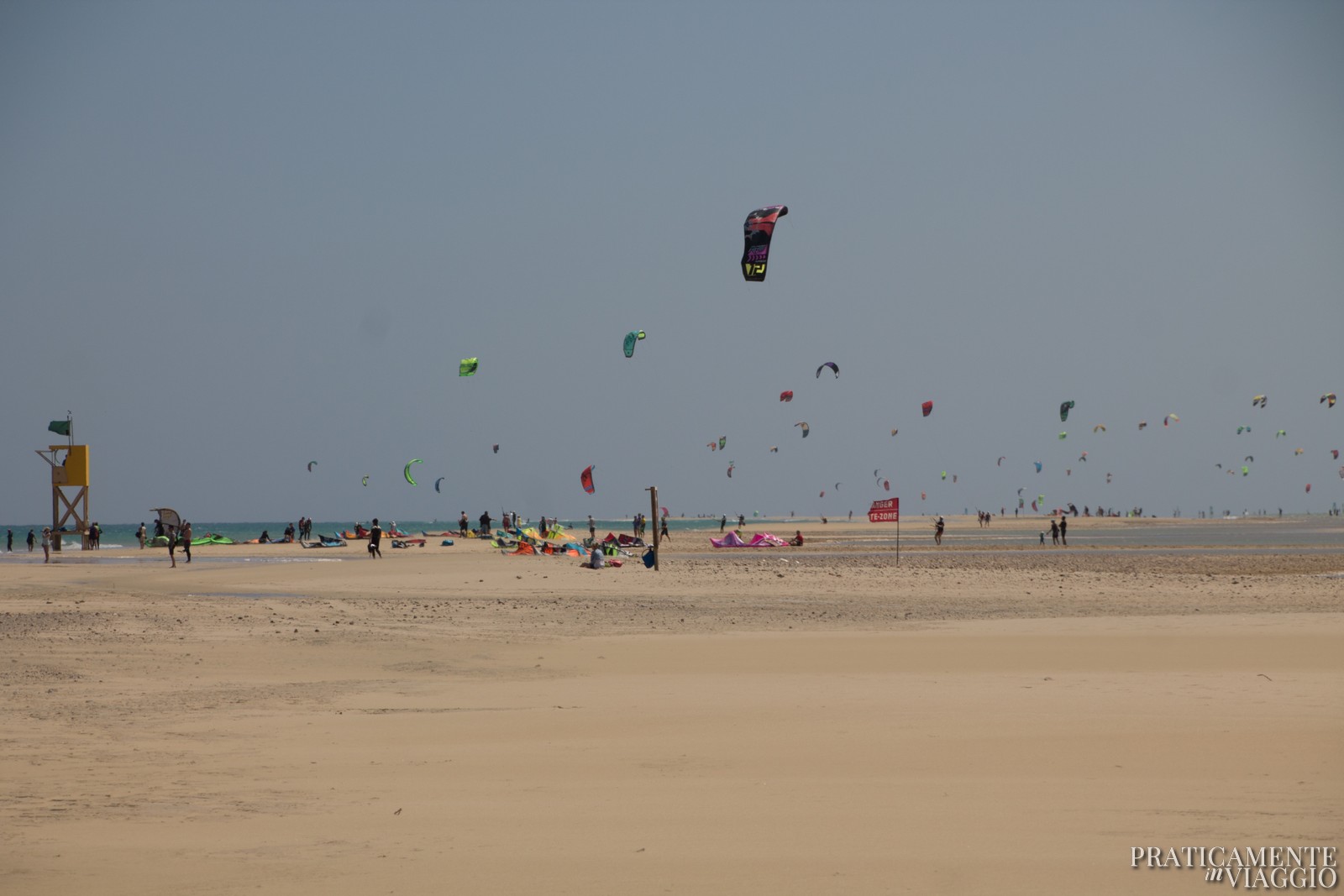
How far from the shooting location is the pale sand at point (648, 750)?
471 cm

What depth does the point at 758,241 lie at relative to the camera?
20859mm

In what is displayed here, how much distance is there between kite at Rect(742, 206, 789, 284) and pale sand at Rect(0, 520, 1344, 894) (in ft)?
24.5

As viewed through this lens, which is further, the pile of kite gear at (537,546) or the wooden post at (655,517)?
the pile of kite gear at (537,546)

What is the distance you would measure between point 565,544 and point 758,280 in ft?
48.6

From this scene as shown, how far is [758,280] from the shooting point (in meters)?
20.1

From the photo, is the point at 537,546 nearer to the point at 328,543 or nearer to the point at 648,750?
the point at 328,543

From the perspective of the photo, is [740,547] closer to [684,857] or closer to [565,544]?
[565,544]

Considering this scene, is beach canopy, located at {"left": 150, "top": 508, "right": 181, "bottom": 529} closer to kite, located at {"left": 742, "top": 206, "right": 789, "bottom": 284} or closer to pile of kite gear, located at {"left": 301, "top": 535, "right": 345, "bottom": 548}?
pile of kite gear, located at {"left": 301, "top": 535, "right": 345, "bottom": 548}

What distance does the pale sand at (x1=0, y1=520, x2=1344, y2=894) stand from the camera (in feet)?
15.4

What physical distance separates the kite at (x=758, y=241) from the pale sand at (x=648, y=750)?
7.46 m

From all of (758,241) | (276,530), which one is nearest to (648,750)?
(758,241)

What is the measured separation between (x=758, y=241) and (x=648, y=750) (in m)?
15.1

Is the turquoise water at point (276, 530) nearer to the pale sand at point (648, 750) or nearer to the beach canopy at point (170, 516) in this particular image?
the beach canopy at point (170, 516)

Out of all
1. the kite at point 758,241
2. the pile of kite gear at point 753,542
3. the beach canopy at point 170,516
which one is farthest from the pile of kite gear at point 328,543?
the kite at point 758,241
